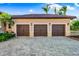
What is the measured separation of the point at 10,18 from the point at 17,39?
0.95 metres

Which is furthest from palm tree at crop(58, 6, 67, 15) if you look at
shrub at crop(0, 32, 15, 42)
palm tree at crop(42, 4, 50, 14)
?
shrub at crop(0, 32, 15, 42)

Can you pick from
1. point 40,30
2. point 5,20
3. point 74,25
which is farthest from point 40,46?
point 5,20

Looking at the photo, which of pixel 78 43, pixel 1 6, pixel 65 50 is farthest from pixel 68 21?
pixel 1 6

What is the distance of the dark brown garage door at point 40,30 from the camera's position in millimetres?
8962

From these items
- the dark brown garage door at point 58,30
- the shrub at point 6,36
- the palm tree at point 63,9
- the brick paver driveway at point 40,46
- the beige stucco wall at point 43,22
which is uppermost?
the palm tree at point 63,9

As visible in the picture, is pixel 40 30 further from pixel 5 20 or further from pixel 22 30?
pixel 5 20

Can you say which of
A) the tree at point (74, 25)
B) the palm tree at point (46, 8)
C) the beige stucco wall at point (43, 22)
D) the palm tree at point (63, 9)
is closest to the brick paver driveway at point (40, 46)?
the beige stucco wall at point (43, 22)

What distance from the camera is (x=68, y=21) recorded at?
9062mm

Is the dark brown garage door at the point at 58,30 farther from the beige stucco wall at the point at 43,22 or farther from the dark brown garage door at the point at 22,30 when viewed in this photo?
the dark brown garage door at the point at 22,30

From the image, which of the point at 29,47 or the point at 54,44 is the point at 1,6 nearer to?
the point at 29,47

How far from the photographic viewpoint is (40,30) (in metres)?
9.14

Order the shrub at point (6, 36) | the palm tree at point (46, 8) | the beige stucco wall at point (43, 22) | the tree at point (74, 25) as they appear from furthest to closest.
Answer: the beige stucco wall at point (43, 22)
the shrub at point (6, 36)
the palm tree at point (46, 8)
the tree at point (74, 25)

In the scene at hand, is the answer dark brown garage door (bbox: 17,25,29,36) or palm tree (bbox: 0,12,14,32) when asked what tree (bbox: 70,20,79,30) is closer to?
dark brown garage door (bbox: 17,25,29,36)

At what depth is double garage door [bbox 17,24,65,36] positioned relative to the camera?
8.84 metres
